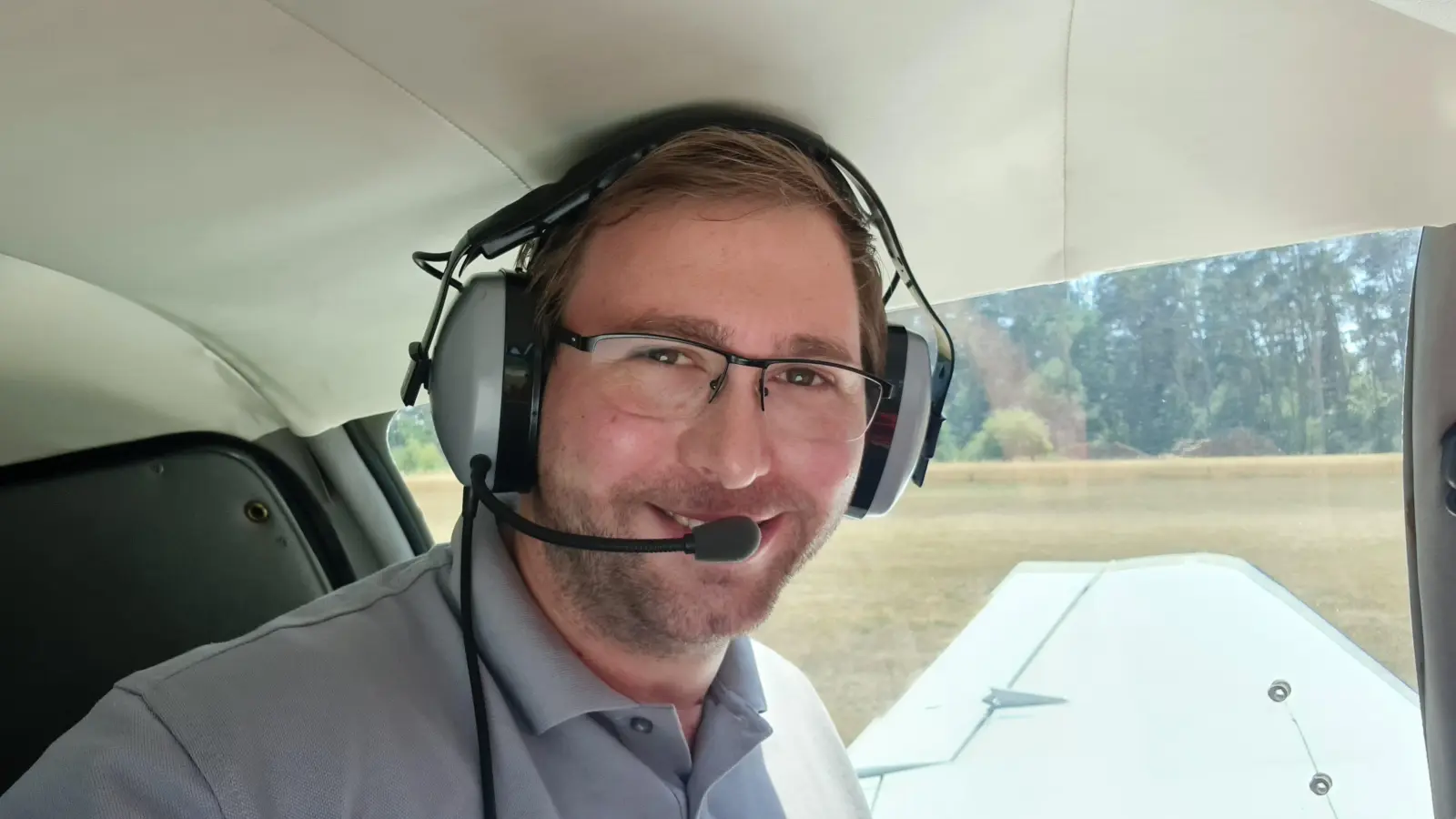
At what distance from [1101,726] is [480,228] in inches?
70.2

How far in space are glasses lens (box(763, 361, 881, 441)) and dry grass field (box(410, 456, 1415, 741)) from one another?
0.56 m

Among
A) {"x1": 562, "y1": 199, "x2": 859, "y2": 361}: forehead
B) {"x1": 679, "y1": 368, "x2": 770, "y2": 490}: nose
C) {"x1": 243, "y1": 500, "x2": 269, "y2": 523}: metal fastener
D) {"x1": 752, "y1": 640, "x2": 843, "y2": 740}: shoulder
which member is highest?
{"x1": 562, "y1": 199, "x2": 859, "y2": 361}: forehead

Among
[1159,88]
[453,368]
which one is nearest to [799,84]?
[1159,88]

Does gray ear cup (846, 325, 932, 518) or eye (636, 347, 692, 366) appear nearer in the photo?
eye (636, 347, 692, 366)

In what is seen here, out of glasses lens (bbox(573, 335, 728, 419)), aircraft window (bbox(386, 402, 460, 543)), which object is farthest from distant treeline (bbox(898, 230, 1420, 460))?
aircraft window (bbox(386, 402, 460, 543))

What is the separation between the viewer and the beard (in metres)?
1.15

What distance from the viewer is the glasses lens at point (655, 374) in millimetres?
1180

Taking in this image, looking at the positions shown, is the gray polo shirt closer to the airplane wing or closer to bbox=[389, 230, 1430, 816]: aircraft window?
bbox=[389, 230, 1430, 816]: aircraft window

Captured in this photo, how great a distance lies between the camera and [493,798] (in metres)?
0.93

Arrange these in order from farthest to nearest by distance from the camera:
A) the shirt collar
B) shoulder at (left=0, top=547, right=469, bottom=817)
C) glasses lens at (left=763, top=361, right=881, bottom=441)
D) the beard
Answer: glasses lens at (left=763, top=361, right=881, bottom=441)
the beard
the shirt collar
shoulder at (left=0, top=547, right=469, bottom=817)

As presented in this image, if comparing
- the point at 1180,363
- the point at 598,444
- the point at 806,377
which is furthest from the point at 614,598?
the point at 1180,363

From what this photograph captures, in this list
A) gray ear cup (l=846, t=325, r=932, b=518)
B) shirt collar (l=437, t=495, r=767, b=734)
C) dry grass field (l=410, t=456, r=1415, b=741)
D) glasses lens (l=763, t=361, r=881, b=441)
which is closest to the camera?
shirt collar (l=437, t=495, r=767, b=734)

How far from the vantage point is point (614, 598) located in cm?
116

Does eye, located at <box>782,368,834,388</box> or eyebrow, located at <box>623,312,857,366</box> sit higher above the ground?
eyebrow, located at <box>623,312,857,366</box>
